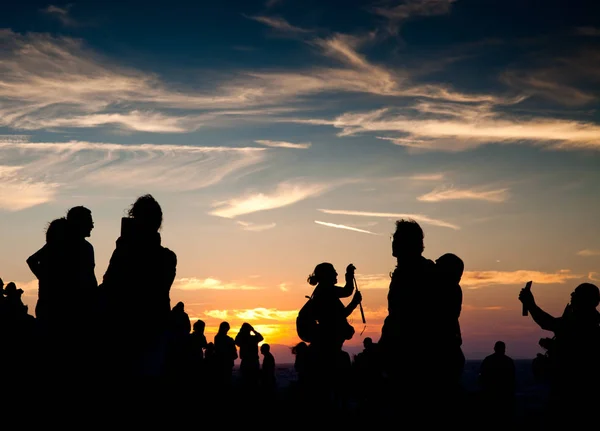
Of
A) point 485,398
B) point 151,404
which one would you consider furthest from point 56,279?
point 485,398

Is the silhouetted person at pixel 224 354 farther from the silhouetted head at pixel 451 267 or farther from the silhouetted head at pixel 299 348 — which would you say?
the silhouetted head at pixel 451 267

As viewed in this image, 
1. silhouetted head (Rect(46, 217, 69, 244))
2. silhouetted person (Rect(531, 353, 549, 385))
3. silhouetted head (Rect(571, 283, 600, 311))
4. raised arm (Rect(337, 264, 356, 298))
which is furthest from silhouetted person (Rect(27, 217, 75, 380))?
silhouetted head (Rect(571, 283, 600, 311))

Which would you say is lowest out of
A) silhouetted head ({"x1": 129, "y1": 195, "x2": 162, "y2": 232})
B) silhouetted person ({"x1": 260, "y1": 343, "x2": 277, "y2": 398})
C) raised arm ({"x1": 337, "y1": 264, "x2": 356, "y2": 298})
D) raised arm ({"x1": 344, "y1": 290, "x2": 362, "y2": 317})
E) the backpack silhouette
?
silhouetted person ({"x1": 260, "y1": 343, "x2": 277, "y2": 398})

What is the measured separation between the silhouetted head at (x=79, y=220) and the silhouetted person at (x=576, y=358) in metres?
4.93

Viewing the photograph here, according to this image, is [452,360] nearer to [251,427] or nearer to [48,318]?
[48,318]

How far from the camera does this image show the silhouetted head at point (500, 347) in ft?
38.3

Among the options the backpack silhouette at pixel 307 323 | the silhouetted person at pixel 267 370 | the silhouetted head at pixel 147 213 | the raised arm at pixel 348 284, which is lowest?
the silhouetted person at pixel 267 370

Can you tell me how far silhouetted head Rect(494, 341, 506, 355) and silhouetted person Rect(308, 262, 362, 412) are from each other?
3.55 meters

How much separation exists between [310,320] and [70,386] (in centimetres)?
391

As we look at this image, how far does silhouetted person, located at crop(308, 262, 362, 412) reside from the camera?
9.17 m

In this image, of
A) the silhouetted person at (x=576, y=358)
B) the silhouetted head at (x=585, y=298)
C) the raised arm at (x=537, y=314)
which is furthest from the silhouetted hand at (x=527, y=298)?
the silhouetted head at (x=585, y=298)

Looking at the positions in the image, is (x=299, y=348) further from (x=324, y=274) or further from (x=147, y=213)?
(x=147, y=213)

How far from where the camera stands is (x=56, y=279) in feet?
23.1

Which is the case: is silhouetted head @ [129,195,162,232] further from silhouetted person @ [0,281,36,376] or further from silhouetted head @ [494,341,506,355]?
Result: silhouetted head @ [494,341,506,355]
